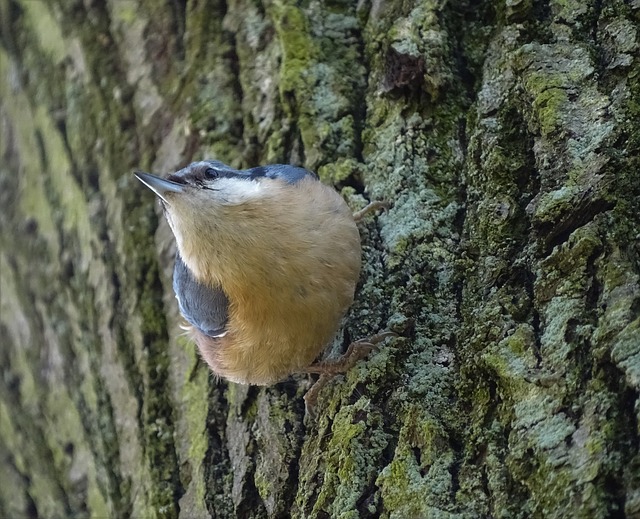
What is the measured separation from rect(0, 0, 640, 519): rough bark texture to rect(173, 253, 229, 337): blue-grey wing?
7.3 inches

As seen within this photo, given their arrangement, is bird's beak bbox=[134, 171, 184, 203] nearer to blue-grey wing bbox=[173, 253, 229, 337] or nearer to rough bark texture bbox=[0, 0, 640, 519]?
blue-grey wing bbox=[173, 253, 229, 337]

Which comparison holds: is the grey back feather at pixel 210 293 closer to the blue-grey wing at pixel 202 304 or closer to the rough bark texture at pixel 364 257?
the blue-grey wing at pixel 202 304

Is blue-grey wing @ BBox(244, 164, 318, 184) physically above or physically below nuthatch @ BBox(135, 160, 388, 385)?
above

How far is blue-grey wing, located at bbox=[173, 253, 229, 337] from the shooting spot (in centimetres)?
211

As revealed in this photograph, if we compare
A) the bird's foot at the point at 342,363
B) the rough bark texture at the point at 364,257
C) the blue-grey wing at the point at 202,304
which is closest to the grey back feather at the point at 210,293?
the blue-grey wing at the point at 202,304

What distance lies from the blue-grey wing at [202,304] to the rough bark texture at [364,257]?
18cm

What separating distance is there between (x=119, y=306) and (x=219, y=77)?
820 mm

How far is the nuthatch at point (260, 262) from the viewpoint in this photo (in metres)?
1.99

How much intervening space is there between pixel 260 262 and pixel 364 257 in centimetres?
29

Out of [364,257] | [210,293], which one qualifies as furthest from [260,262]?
[364,257]

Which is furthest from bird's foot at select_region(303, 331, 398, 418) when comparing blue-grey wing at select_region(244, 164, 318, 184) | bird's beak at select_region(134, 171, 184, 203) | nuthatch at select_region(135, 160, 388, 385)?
bird's beak at select_region(134, 171, 184, 203)

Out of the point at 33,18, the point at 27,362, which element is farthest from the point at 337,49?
the point at 27,362

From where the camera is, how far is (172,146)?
262 cm

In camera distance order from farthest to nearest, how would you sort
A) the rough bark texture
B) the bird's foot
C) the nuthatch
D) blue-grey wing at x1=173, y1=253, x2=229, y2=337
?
1. blue-grey wing at x1=173, y1=253, x2=229, y2=337
2. the nuthatch
3. the bird's foot
4. the rough bark texture
